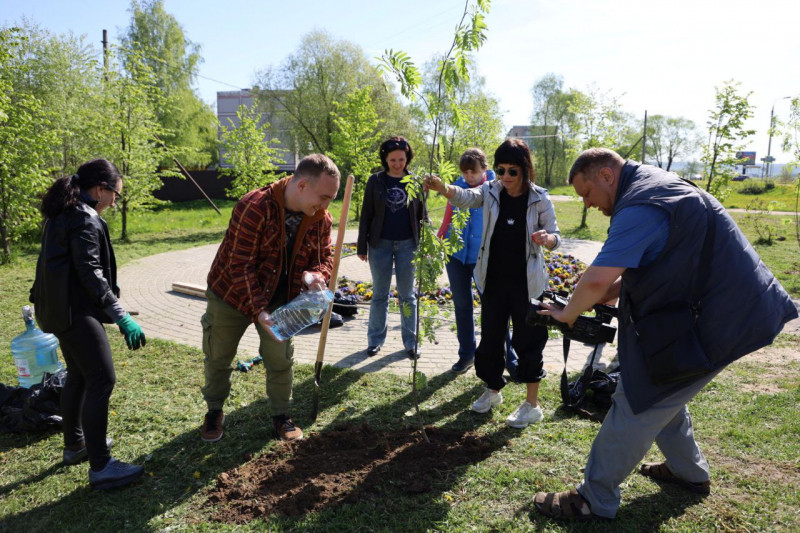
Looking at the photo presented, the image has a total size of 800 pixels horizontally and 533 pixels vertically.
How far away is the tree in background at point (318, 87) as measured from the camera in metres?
29.9

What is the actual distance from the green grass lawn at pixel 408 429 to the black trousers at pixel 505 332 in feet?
1.48

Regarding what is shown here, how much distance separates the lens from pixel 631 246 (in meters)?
2.44

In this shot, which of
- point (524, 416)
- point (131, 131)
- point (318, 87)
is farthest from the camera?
point (318, 87)

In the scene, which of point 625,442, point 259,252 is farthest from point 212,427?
point 625,442

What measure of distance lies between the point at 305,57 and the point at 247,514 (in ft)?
101

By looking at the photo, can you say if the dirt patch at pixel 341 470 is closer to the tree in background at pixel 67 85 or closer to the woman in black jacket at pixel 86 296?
the woman in black jacket at pixel 86 296

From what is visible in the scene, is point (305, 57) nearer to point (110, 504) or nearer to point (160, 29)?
point (160, 29)

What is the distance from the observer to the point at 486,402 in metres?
4.22

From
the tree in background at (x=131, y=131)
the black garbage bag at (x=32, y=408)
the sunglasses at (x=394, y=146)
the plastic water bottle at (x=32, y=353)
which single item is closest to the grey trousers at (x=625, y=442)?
the sunglasses at (x=394, y=146)

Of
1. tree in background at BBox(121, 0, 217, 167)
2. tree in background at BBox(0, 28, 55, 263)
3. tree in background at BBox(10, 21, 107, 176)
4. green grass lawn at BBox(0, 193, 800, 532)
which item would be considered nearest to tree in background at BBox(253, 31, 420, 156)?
tree in background at BBox(121, 0, 217, 167)

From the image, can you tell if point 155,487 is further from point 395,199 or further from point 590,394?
point 590,394

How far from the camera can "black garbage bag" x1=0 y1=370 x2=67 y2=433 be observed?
3.86 meters

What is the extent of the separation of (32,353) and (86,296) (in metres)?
2.05

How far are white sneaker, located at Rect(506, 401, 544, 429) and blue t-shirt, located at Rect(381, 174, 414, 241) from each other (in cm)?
210
